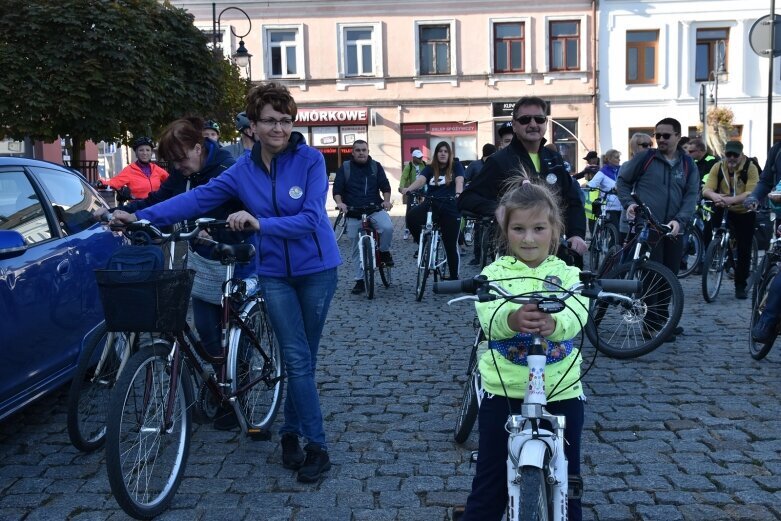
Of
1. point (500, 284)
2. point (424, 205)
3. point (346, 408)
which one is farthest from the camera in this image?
point (424, 205)

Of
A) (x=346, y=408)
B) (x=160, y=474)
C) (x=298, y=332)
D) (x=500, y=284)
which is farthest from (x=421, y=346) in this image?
(x=500, y=284)

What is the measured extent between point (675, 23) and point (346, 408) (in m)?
30.0

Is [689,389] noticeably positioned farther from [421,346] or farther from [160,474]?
[160,474]

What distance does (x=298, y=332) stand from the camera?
4246mm

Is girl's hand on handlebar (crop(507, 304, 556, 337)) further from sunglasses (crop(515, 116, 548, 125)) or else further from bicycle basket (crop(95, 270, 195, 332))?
sunglasses (crop(515, 116, 548, 125))

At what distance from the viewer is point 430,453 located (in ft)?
15.0

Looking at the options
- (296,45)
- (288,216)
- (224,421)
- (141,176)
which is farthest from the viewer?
(296,45)

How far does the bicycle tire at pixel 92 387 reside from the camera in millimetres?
4211

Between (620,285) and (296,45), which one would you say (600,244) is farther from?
(296,45)

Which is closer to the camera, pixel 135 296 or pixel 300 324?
pixel 135 296

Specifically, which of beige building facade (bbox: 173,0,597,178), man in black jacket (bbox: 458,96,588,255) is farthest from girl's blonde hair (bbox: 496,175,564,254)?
beige building facade (bbox: 173,0,597,178)

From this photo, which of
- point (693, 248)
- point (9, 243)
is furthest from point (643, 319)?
point (693, 248)

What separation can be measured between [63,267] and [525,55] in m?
29.1

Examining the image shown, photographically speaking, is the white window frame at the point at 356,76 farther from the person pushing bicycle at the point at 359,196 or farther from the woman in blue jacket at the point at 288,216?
the woman in blue jacket at the point at 288,216
